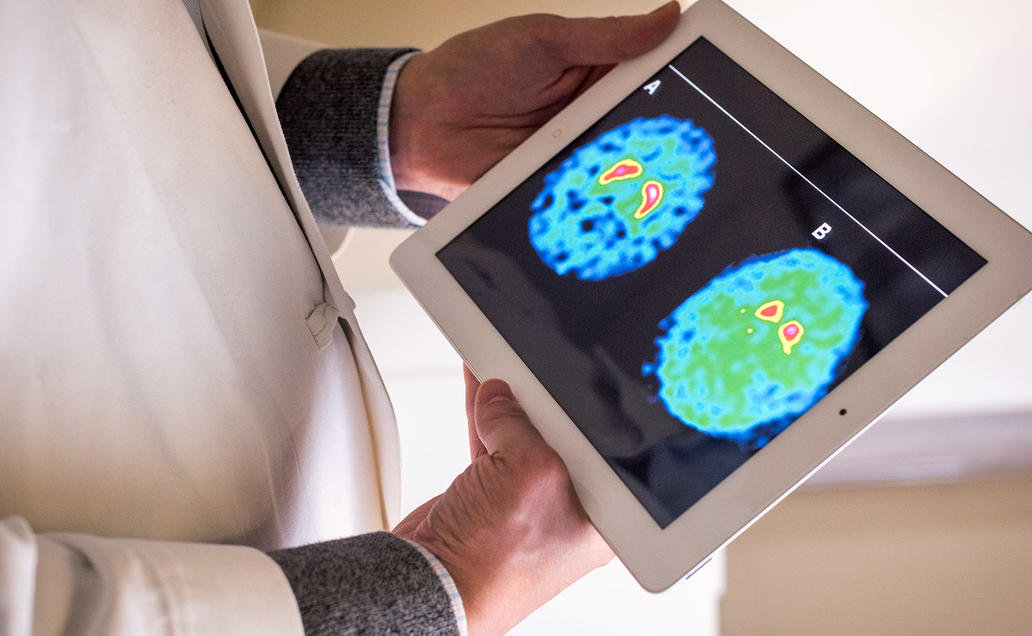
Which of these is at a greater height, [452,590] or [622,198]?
[622,198]

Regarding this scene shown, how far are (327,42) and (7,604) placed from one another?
743 millimetres

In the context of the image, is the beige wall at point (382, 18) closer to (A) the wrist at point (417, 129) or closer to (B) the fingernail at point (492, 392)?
(A) the wrist at point (417, 129)

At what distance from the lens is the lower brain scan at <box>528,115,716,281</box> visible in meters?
0.52

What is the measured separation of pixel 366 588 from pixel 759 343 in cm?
26

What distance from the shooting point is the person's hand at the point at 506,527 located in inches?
17.3

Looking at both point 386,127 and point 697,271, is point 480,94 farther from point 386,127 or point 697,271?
point 697,271

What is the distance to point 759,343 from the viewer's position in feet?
1.56

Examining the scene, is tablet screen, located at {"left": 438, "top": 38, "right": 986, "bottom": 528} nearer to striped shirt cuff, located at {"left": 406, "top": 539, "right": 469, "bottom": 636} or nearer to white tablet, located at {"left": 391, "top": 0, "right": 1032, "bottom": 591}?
white tablet, located at {"left": 391, "top": 0, "right": 1032, "bottom": 591}

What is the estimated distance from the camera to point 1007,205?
2.65 ft

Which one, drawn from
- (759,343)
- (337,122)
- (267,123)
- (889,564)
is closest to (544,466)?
(759,343)

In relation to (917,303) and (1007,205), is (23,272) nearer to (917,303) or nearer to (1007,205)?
(917,303)

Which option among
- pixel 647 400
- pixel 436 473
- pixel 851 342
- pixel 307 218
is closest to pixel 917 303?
pixel 851 342

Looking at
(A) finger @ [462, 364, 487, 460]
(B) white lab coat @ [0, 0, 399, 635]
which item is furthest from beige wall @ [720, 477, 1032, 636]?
(B) white lab coat @ [0, 0, 399, 635]

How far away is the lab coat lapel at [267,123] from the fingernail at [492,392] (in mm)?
99
